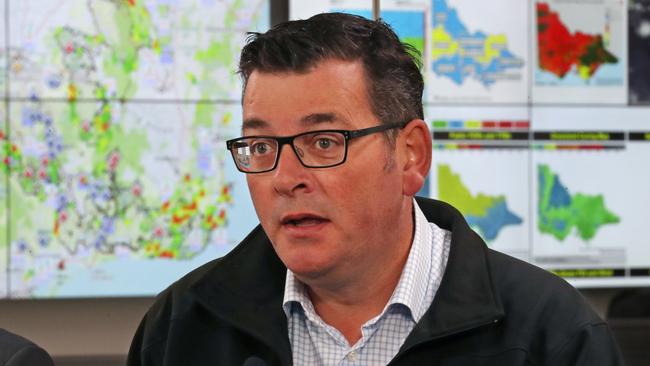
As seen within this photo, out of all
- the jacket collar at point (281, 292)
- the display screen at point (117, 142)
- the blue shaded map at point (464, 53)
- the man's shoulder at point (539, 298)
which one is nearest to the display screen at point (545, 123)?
the blue shaded map at point (464, 53)

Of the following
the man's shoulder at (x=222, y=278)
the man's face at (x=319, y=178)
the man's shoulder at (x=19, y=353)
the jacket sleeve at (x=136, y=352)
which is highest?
the man's face at (x=319, y=178)

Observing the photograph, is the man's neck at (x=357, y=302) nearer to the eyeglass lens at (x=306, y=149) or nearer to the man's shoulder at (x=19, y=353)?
the eyeglass lens at (x=306, y=149)

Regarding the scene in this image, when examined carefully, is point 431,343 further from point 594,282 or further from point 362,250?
point 594,282

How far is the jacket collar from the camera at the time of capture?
125 centimetres

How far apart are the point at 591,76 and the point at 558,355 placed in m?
1.54

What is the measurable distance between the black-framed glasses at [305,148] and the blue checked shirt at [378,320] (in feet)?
0.79

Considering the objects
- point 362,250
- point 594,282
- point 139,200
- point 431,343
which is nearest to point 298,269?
point 362,250

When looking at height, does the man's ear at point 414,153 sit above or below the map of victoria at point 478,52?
below

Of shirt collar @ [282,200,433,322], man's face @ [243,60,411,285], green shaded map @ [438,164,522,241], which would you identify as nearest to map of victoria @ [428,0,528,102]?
green shaded map @ [438,164,522,241]

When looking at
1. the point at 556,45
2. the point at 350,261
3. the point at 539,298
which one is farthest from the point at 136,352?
the point at 556,45

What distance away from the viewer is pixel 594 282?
2592mm

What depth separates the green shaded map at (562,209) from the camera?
2.56 metres

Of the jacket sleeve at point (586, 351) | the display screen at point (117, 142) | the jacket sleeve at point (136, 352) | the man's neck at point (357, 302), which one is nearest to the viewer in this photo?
the jacket sleeve at point (586, 351)

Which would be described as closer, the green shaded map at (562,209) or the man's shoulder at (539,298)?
the man's shoulder at (539,298)
